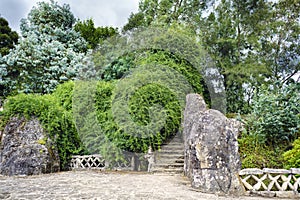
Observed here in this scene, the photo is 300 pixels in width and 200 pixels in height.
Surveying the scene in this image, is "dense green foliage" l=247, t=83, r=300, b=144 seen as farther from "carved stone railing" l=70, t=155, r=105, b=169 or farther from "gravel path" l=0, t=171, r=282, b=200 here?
"carved stone railing" l=70, t=155, r=105, b=169

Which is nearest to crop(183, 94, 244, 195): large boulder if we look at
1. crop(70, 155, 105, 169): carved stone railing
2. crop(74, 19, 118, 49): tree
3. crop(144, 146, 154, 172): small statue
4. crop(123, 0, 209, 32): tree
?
crop(144, 146, 154, 172): small statue

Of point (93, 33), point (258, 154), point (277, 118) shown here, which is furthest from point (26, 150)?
point (93, 33)

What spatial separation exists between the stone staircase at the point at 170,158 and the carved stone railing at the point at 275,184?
233 cm

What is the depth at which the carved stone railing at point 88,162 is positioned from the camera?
26.6 ft

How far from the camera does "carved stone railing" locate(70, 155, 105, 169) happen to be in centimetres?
809

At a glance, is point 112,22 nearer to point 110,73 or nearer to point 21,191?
point 110,73

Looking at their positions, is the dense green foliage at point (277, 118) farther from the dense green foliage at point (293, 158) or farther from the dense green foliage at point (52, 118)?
the dense green foliage at point (52, 118)

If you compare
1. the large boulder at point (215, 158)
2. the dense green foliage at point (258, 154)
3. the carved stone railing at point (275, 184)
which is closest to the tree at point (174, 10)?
the dense green foliage at point (258, 154)

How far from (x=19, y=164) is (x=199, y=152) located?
485 cm

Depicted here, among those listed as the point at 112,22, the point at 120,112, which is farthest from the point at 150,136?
the point at 112,22

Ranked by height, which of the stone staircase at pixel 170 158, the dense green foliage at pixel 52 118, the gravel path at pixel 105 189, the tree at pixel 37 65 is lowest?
the gravel path at pixel 105 189

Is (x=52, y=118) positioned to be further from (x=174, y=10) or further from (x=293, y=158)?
(x=174, y=10)

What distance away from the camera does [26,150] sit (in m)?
7.16

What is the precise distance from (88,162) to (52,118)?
178cm
